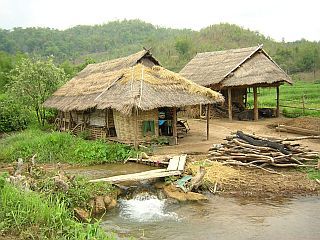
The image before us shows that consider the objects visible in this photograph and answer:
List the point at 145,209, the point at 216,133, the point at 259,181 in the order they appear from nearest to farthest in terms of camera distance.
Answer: the point at 145,209 < the point at 259,181 < the point at 216,133

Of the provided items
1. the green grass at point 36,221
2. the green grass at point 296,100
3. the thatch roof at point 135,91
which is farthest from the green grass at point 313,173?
the green grass at point 296,100

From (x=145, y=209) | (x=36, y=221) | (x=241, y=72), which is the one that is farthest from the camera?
(x=241, y=72)

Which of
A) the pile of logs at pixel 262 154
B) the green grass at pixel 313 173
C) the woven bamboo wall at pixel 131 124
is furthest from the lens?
the woven bamboo wall at pixel 131 124

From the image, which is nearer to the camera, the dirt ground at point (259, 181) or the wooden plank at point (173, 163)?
the dirt ground at point (259, 181)

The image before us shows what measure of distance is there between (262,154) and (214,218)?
405cm

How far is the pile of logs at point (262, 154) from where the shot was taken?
44.3 feet

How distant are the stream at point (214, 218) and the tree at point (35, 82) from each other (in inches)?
526

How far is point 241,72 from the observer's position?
24.3 meters

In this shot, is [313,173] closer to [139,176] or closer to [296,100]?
[139,176]

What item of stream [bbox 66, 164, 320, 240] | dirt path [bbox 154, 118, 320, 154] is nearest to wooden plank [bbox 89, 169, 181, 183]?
stream [bbox 66, 164, 320, 240]

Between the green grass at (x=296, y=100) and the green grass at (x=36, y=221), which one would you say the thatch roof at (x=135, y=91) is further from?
the green grass at (x=296, y=100)

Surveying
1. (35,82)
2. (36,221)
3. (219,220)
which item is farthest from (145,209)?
(35,82)

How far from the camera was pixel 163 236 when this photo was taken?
30.3 ft

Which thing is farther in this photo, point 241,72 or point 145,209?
point 241,72
